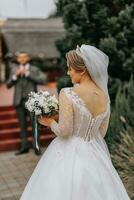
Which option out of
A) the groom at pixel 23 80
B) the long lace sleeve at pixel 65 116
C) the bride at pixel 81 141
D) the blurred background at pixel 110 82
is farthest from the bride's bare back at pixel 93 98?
the groom at pixel 23 80

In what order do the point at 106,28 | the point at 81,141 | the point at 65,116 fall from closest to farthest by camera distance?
the point at 65,116
the point at 81,141
the point at 106,28

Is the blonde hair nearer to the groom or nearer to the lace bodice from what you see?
the lace bodice

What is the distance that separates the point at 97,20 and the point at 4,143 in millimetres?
3119

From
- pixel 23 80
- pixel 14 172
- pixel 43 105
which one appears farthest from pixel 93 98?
pixel 23 80

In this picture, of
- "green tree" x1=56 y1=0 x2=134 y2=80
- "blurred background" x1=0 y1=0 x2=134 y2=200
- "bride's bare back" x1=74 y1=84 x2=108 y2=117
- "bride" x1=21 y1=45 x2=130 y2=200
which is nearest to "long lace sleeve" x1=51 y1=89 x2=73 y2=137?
"bride" x1=21 y1=45 x2=130 y2=200

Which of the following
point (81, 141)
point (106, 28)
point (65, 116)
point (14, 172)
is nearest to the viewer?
point (65, 116)

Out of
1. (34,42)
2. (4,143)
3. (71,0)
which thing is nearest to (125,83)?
(71,0)

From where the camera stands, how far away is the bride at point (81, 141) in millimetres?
4176

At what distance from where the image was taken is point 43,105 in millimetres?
4406

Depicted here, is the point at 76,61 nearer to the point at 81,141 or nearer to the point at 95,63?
the point at 95,63

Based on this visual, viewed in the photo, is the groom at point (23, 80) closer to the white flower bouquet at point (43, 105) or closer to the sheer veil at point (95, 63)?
the white flower bouquet at point (43, 105)

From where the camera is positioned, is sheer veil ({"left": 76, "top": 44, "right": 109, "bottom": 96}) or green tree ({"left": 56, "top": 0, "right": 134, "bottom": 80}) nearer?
sheer veil ({"left": 76, "top": 44, "right": 109, "bottom": 96})

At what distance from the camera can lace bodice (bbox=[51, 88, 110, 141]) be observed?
13.5 ft

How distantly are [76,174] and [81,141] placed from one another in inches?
11.9
